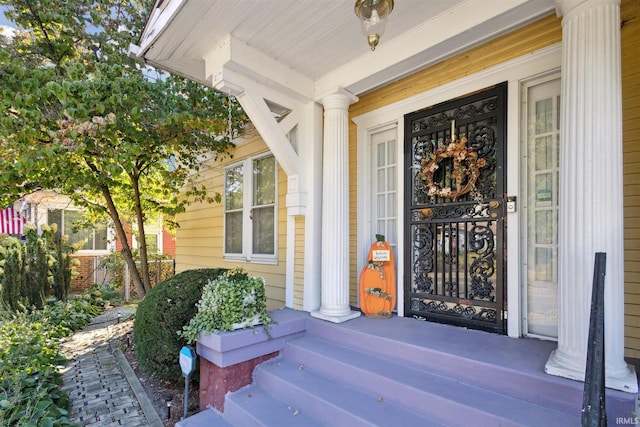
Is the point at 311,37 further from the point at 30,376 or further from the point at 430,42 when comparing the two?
the point at 30,376

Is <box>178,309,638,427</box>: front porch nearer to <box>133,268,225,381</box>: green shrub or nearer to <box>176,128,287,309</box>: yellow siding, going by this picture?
<box>133,268,225,381</box>: green shrub

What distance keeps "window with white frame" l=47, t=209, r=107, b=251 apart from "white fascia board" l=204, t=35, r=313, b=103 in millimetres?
9408

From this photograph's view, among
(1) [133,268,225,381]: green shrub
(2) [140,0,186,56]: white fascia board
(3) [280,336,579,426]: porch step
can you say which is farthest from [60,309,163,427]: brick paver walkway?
(2) [140,0,186,56]: white fascia board

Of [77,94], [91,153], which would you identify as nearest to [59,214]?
[91,153]

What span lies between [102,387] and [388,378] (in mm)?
2892

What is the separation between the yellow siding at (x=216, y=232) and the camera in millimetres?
4262

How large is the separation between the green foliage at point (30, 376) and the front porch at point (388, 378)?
1.04 meters

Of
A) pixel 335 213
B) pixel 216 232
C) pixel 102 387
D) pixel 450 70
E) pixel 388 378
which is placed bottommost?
pixel 102 387

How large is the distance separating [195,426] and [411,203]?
251 centimetres

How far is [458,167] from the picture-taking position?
2.82 m

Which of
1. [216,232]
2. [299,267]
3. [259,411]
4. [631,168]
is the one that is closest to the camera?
[631,168]

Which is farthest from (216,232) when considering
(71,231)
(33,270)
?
(71,231)

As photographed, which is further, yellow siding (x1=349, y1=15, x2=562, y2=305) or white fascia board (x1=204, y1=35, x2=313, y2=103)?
white fascia board (x1=204, y1=35, x2=313, y2=103)

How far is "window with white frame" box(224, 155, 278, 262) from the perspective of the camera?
14.8 ft
